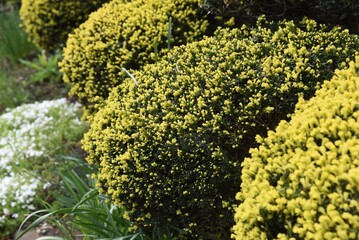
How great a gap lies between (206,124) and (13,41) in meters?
5.46

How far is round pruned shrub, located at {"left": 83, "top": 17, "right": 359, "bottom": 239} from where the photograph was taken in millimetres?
2754

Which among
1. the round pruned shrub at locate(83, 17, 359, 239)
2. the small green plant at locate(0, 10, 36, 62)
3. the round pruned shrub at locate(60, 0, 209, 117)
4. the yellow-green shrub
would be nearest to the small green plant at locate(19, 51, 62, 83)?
the small green plant at locate(0, 10, 36, 62)

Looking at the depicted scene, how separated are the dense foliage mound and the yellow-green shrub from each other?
230 cm

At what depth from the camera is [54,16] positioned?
18.2 ft

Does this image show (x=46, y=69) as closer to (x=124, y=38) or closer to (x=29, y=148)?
(x=29, y=148)

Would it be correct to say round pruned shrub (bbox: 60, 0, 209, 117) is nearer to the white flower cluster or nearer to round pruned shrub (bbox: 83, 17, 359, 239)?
round pruned shrub (bbox: 83, 17, 359, 239)

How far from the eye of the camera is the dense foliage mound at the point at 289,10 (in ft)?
10.8

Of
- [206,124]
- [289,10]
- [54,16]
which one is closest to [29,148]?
[54,16]

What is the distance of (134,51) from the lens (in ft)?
13.0

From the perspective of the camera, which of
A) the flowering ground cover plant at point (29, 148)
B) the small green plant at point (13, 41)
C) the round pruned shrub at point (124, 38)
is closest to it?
the round pruned shrub at point (124, 38)

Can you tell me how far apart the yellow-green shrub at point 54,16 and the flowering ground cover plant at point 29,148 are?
78 cm

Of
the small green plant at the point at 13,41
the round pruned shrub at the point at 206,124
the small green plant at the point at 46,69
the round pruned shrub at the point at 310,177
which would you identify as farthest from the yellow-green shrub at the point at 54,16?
the round pruned shrub at the point at 310,177

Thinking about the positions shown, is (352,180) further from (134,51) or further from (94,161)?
(134,51)

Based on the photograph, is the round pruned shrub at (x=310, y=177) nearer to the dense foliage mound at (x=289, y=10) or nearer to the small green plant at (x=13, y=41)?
the dense foliage mound at (x=289, y=10)
